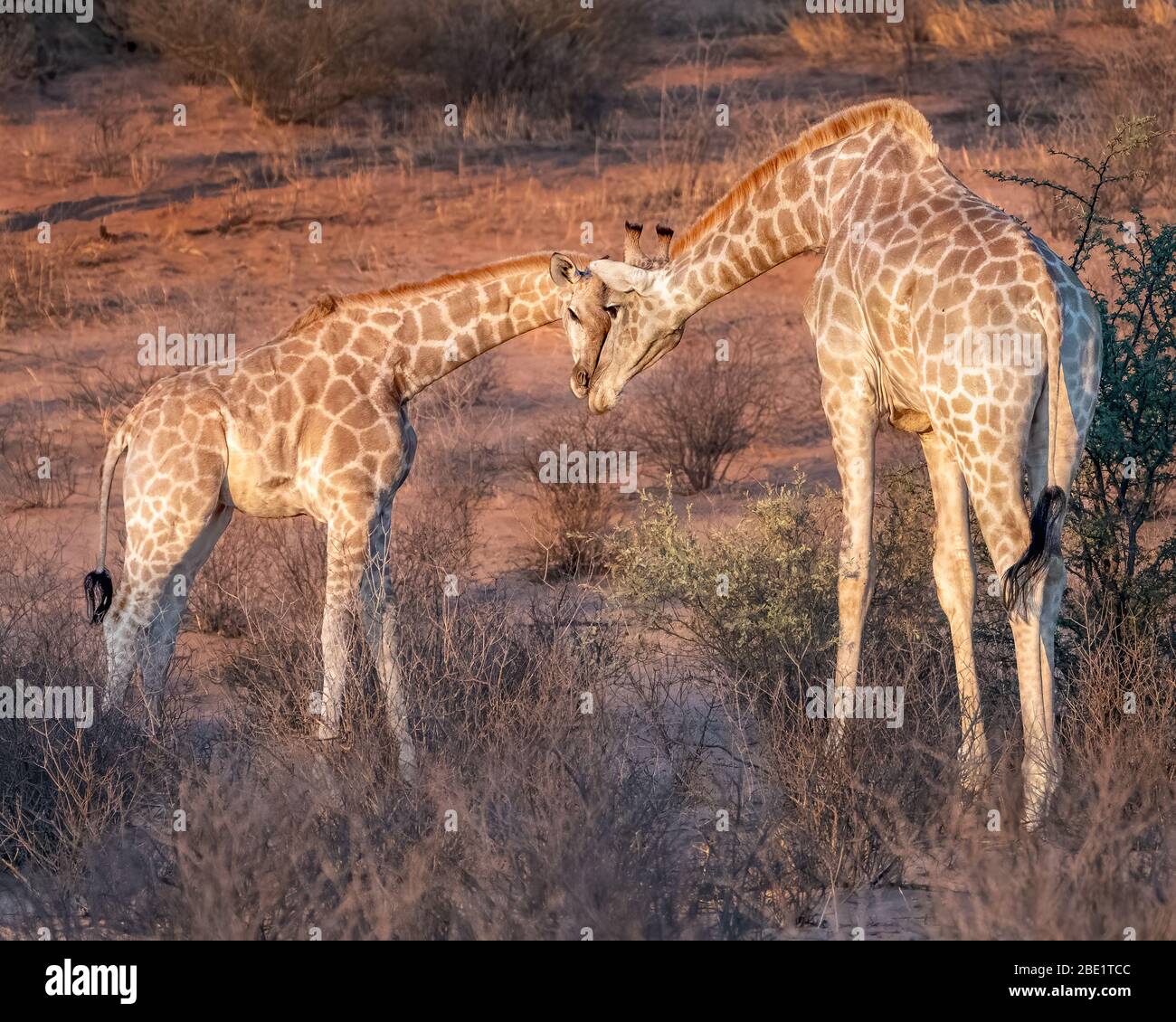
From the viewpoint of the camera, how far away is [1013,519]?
5672mm

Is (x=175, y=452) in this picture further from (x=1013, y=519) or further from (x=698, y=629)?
(x=1013, y=519)

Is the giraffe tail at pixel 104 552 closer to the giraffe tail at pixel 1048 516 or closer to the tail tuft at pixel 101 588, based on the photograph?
the tail tuft at pixel 101 588

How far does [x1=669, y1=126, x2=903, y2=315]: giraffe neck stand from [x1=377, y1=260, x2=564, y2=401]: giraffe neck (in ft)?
2.00

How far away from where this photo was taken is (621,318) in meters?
7.14

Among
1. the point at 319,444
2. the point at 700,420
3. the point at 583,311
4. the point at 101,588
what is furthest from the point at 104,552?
the point at 700,420

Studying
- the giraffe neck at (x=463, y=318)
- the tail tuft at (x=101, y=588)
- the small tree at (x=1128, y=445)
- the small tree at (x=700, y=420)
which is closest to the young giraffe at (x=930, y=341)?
the giraffe neck at (x=463, y=318)

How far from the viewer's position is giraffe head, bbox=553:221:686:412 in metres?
7.02

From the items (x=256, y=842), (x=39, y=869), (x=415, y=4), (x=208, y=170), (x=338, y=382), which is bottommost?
(x=39, y=869)

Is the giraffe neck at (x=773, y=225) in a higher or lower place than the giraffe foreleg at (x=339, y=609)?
higher

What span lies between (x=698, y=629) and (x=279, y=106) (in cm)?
1260

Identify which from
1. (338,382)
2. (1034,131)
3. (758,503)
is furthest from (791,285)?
(338,382)

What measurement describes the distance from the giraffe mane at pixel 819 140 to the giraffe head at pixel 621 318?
181mm

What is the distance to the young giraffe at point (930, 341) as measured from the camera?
563 cm

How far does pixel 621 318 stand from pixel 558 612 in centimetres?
133
